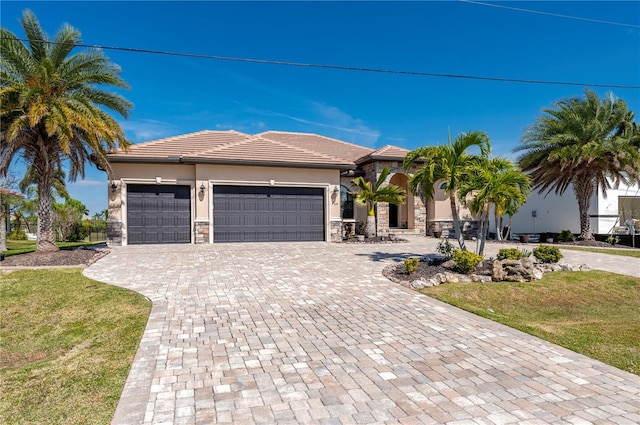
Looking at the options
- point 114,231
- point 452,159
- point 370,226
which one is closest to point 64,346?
point 452,159

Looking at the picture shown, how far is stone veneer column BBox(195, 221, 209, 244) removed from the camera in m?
16.5

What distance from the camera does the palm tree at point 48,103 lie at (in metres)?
11.2

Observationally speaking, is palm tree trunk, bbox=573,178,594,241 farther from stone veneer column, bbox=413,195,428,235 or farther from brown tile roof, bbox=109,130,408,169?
brown tile roof, bbox=109,130,408,169

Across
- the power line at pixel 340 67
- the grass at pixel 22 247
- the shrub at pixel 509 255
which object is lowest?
the grass at pixel 22 247

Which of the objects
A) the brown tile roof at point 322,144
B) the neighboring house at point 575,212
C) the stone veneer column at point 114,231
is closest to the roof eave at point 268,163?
the stone veneer column at point 114,231

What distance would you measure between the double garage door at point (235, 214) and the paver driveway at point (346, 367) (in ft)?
30.7

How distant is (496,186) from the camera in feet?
30.9

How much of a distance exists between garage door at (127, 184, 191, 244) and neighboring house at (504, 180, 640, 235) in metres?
21.7

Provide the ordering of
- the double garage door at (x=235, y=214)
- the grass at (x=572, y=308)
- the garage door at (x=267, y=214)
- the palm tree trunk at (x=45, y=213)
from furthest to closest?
the garage door at (x=267, y=214)
the double garage door at (x=235, y=214)
the palm tree trunk at (x=45, y=213)
the grass at (x=572, y=308)

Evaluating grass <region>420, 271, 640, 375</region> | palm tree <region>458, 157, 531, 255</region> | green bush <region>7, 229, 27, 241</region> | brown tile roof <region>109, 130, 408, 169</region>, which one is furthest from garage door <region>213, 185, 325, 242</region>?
green bush <region>7, 229, 27, 241</region>

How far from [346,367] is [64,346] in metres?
4.32

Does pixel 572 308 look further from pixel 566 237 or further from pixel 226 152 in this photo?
pixel 566 237

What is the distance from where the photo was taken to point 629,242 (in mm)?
18719

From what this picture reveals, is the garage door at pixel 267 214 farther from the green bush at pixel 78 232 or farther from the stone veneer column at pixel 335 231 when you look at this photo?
the green bush at pixel 78 232
